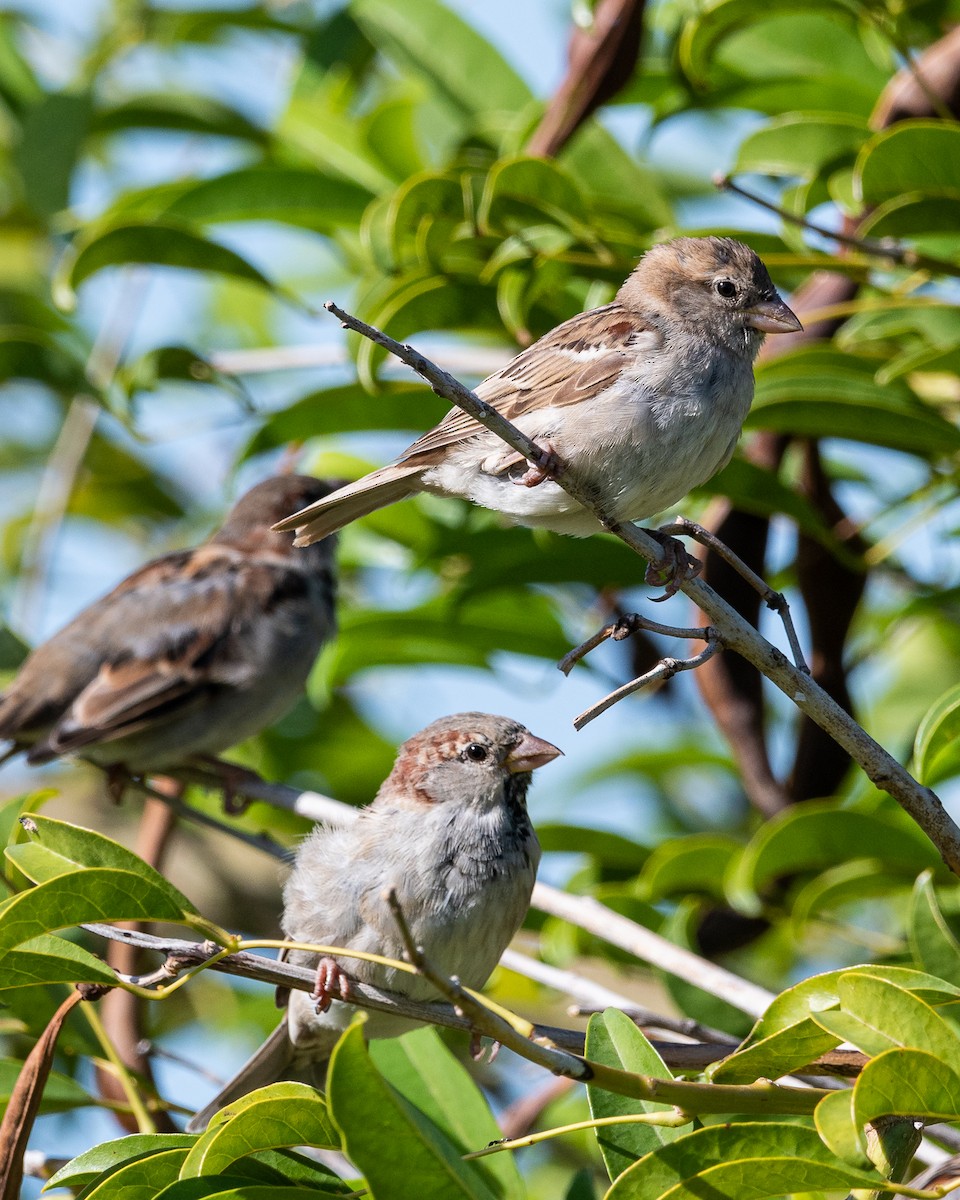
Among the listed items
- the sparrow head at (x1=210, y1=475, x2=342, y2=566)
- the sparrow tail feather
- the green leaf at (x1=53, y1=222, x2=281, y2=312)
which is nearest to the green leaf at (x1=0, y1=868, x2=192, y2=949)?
the sparrow tail feather

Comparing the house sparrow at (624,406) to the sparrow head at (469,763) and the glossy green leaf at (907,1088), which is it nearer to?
the sparrow head at (469,763)

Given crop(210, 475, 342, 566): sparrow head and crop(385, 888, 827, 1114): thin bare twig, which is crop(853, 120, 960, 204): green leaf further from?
crop(210, 475, 342, 566): sparrow head

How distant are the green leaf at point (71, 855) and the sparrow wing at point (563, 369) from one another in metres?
1.36

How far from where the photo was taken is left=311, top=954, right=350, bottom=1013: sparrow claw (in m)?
2.38

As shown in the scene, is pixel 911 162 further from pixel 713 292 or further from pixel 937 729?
pixel 937 729

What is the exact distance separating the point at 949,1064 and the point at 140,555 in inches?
238

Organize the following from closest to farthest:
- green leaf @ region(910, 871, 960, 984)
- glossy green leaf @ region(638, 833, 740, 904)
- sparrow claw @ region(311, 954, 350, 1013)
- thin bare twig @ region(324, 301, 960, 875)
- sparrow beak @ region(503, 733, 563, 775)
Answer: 1. thin bare twig @ region(324, 301, 960, 875)
2. sparrow claw @ region(311, 954, 350, 1013)
3. green leaf @ region(910, 871, 960, 984)
4. sparrow beak @ region(503, 733, 563, 775)
5. glossy green leaf @ region(638, 833, 740, 904)

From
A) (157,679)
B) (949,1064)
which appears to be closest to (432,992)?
(949,1064)

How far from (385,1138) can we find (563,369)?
188 centimetres

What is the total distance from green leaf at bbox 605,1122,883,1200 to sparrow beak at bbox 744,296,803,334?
1944 millimetres

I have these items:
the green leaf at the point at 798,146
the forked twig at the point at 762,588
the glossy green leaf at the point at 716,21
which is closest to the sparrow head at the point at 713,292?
the green leaf at the point at 798,146

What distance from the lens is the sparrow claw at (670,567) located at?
239 centimetres

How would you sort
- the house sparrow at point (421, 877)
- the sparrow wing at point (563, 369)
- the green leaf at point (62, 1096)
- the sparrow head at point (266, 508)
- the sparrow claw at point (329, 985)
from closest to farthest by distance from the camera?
the sparrow claw at point (329, 985), the green leaf at point (62, 1096), the house sparrow at point (421, 877), the sparrow wing at point (563, 369), the sparrow head at point (266, 508)

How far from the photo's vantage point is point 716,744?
220 inches
